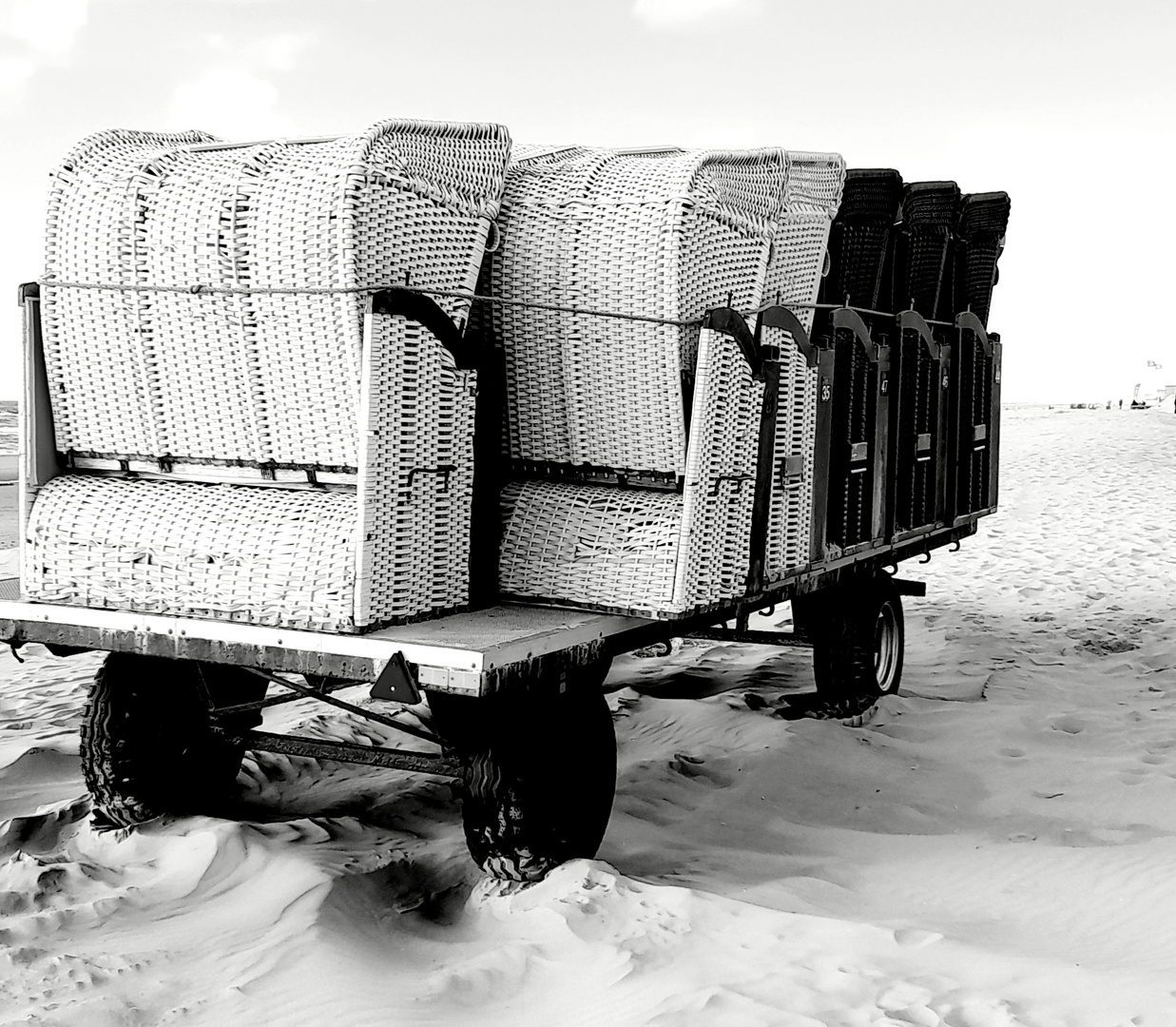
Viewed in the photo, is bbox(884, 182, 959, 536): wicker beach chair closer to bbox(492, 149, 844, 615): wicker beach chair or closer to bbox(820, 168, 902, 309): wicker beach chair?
bbox(820, 168, 902, 309): wicker beach chair

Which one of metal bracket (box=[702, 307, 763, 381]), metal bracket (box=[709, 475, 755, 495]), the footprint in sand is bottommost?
the footprint in sand

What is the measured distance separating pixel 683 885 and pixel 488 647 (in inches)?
43.6

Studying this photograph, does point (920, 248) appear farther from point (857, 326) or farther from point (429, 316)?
point (429, 316)

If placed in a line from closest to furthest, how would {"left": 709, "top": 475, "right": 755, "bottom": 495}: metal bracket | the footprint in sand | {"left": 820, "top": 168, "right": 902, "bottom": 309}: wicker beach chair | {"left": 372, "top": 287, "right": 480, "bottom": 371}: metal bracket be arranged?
{"left": 372, "top": 287, "right": 480, "bottom": 371}: metal bracket → {"left": 709, "top": 475, "right": 755, "bottom": 495}: metal bracket → {"left": 820, "top": 168, "right": 902, "bottom": 309}: wicker beach chair → the footprint in sand

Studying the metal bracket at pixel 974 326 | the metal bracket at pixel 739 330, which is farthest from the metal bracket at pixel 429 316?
the metal bracket at pixel 974 326

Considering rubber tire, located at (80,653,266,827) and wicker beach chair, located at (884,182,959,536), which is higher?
wicker beach chair, located at (884,182,959,536)

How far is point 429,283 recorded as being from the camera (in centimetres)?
391

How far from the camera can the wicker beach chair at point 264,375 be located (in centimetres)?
373

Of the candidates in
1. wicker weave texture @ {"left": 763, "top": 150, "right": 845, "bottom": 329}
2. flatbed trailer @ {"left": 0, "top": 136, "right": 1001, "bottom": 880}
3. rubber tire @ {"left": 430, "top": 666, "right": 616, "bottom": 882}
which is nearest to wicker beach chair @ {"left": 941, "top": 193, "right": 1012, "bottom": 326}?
flatbed trailer @ {"left": 0, "top": 136, "right": 1001, "bottom": 880}

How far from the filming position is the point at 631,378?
13.6 ft

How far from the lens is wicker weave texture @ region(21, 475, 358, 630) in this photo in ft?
12.4

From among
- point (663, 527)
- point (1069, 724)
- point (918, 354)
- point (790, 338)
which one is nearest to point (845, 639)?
point (1069, 724)

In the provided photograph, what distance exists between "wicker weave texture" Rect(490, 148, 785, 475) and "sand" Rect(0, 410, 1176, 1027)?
54.5 inches

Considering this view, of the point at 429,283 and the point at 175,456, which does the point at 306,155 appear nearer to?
the point at 429,283
